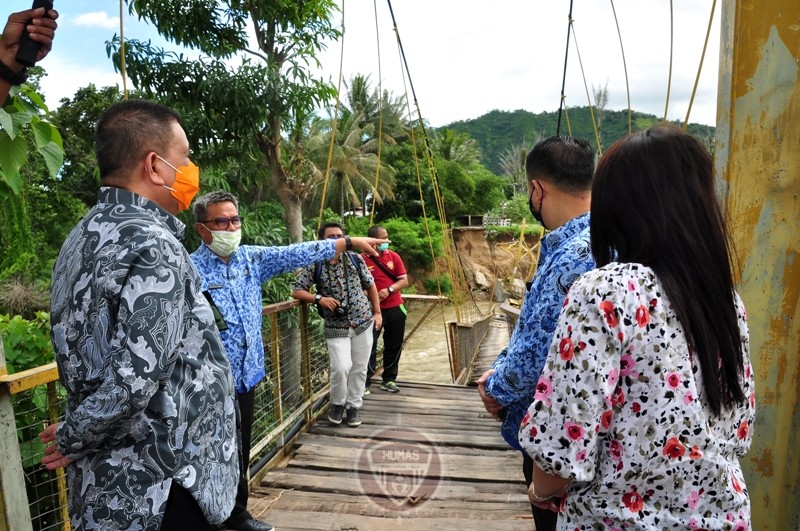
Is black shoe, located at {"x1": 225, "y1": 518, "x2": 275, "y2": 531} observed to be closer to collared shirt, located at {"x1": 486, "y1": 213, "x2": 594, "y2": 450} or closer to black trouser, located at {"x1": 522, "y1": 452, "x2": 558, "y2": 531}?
black trouser, located at {"x1": 522, "y1": 452, "x2": 558, "y2": 531}

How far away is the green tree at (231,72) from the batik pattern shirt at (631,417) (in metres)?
6.08

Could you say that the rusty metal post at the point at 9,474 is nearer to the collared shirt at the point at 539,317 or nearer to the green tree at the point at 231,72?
the collared shirt at the point at 539,317

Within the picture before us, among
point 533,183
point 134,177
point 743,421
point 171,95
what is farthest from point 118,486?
point 171,95

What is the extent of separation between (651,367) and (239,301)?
1883 millimetres

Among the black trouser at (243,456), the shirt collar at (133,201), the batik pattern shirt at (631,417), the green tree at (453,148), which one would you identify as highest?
the green tree at (453,148)

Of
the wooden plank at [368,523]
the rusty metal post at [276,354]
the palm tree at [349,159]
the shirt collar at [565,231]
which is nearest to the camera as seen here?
the shirt collar at [565,231]

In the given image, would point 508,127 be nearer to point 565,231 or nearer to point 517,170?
point 517,170

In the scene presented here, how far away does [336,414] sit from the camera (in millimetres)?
3941

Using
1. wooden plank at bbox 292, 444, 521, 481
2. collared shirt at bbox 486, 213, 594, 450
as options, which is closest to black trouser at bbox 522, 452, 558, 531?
collared shirt at bbox 486, 213, 594, 450

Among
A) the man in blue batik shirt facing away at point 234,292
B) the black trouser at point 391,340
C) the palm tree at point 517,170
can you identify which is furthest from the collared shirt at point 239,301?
the palm tree at point 517,170

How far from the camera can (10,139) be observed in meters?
1.39

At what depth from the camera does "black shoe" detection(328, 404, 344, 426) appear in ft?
12.9

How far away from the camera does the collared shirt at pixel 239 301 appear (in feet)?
7.68

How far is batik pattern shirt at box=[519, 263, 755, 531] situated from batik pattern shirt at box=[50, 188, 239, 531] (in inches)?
27.7
